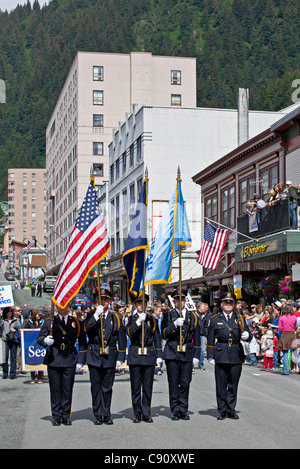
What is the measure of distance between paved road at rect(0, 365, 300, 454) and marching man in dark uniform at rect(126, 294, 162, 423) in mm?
269

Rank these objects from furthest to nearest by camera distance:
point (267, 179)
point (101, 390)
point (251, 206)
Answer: point (267, 179) → point (251, 206) → point (101, 390)

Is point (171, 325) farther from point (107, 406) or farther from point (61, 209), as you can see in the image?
point (61, 209)

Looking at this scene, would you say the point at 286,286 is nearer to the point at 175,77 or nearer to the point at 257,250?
the point at 257,250

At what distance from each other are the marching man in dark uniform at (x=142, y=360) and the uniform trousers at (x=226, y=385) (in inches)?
37.3

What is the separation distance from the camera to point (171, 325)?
37.5ft

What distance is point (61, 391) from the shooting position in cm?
1066

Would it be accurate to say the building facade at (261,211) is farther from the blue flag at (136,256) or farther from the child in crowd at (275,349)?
the blue flag at (136,256)

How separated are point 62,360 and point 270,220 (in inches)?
707

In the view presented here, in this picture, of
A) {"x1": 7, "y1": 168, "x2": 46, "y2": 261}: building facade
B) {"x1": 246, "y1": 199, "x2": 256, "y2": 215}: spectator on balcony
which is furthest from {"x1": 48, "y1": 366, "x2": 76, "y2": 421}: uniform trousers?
{"x1": 7, "y1": 168, "x2": 46, "y2": 261}: building facade

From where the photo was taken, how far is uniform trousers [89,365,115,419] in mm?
10533

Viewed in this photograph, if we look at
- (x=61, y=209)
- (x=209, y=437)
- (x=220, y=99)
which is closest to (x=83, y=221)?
(x=209, y=437)

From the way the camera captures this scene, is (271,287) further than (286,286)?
Yes

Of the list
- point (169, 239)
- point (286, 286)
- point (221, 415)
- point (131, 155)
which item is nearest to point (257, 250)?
point (286, 286)
